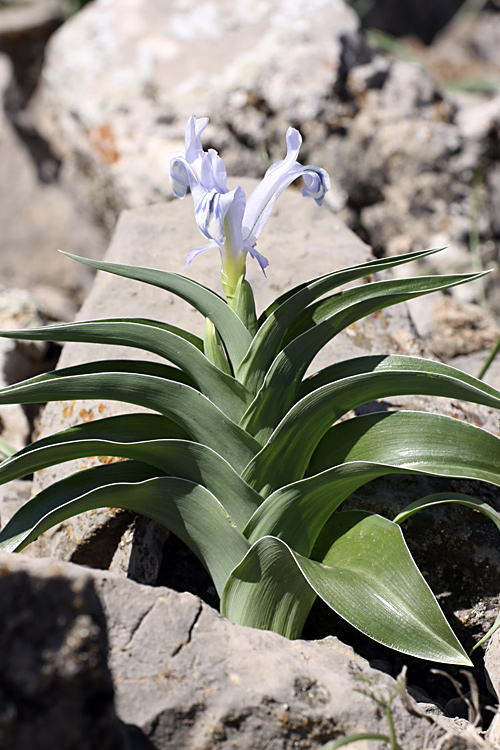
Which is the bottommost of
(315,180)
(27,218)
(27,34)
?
(27,218)

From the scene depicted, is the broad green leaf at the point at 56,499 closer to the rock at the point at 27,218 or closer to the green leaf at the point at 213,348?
the green leaf at the point at 213,348

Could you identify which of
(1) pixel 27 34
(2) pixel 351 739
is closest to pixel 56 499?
(2) pixel 351 739

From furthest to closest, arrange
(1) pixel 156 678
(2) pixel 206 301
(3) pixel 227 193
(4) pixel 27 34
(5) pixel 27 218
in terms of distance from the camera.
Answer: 1. (4) pixel 27 34
2. (5) pixel 27 218
3. (2) pixel 206 301
4. (3) pixel 227 193
5. (1) pixel 156 678

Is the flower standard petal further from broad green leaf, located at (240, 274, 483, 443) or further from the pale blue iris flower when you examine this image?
A: broad green leaf, located at (240, 274, 483, 443)

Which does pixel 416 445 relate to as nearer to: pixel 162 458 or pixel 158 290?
pixel 162 458

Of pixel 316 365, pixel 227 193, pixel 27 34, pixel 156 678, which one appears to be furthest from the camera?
pixel 27 34

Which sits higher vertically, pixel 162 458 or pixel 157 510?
pixel 162 458
